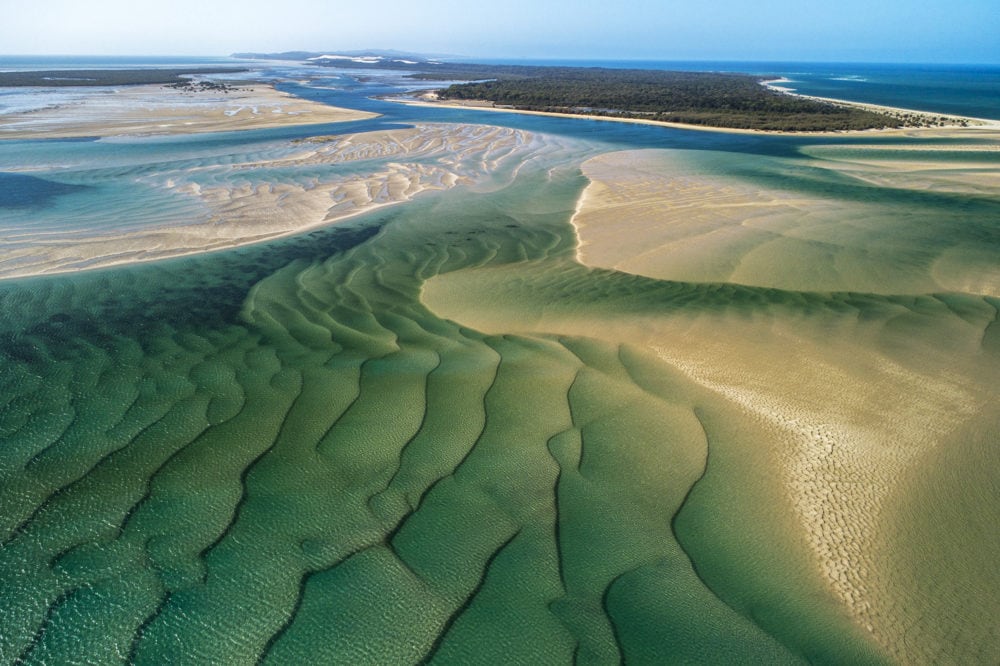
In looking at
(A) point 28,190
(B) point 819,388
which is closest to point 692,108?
(A) point 28,190

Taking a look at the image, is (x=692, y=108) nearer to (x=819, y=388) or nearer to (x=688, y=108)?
(x=688, y=108)

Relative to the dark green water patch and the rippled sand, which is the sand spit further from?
the rippled sand

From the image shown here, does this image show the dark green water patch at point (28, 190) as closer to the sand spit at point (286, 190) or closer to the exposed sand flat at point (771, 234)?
the sand spit at point (286, 190)

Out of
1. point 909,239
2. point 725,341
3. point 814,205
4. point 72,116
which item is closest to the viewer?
point 725,341

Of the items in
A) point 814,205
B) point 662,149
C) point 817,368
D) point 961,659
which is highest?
point 662,149

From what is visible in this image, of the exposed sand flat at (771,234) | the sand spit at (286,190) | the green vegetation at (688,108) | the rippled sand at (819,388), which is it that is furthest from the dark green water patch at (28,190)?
the green vegetation at (688,108)

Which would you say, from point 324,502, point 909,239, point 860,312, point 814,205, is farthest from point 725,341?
point 814,205

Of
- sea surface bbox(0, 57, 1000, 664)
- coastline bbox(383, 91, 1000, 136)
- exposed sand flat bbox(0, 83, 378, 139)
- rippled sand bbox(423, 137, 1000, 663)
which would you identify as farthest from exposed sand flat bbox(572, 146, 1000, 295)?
exposed sand flat bbox(0, 83, 378, 139)

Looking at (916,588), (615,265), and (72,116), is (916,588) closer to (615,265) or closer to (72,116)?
(615,265)
